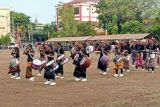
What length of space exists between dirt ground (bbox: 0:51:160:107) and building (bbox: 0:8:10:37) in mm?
122426

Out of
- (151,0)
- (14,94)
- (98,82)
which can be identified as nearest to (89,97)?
(14,94)

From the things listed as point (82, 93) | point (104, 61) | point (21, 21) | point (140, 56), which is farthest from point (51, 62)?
point (21, 21)

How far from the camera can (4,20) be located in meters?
143

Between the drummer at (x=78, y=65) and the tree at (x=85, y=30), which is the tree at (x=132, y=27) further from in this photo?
the drummer at (x=78, y=65)

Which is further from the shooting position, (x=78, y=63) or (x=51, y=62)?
(x=78, y=63)

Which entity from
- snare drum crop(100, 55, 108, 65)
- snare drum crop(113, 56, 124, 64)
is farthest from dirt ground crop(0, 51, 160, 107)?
snare drum crop(100, 55, 108, 65)

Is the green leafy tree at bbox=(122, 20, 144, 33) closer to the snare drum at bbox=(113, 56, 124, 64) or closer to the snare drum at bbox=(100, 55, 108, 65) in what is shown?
the snare drum at bbox=(100, 55, 108, 65)

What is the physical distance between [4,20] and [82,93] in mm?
129481

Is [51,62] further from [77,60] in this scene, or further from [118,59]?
[118,59]

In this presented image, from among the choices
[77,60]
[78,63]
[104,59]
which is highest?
[77,60]

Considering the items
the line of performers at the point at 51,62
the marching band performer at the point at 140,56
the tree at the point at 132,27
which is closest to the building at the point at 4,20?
the tree at the point at 132,27

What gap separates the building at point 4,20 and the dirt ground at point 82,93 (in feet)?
402

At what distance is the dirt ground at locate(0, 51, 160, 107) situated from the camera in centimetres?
1337

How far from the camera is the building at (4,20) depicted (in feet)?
464
